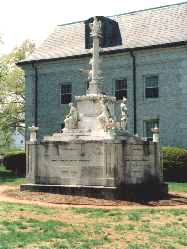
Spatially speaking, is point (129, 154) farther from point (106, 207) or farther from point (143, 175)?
point (106, 207)

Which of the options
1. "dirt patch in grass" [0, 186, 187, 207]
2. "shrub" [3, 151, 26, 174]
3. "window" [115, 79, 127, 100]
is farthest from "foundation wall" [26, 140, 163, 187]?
"shrub" [3, 151, 26, 174]

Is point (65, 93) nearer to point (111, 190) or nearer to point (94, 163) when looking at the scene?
point (94, 163)

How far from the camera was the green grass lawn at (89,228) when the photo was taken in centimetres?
711

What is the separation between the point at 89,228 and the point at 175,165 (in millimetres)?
11947

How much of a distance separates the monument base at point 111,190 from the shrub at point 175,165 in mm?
5322

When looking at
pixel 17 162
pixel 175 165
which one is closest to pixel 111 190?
pixel 175 165

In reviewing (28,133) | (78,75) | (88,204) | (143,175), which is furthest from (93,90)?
(28,133)

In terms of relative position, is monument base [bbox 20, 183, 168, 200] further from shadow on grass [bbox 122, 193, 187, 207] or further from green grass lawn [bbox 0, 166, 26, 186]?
green grass lawn [bbox 0, 166, 26, 186]

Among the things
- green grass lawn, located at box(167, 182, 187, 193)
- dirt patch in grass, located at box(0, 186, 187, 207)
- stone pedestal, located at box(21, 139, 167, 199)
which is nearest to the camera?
dirt patch in grass, located at box(0, 186, 187, 207)

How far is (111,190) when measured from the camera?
12555mm

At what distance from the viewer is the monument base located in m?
12.6

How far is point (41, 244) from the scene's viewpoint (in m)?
6.93

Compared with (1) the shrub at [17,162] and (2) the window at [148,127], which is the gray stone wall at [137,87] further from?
(1) the shrub at [17,162]

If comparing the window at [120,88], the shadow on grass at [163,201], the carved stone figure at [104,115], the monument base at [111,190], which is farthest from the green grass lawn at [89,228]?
the window at [120,88]
